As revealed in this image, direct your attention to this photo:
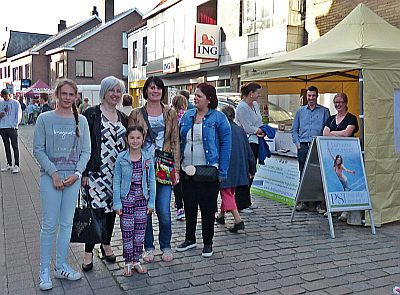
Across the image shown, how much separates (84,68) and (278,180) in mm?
37696

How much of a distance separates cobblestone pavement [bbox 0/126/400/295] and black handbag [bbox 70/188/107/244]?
0.39 meters

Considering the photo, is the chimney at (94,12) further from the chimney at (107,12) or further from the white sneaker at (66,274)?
the white sneaker at (66,274)

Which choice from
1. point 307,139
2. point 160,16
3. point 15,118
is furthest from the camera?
point 160,16

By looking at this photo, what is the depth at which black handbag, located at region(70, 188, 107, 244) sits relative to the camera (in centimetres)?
Result: 405

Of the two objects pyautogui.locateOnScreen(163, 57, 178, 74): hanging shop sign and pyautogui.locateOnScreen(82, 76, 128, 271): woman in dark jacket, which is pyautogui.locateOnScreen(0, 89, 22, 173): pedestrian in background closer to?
pyautogui.locateOnScreen(82, 76, 128, 271): woman in dark jacket

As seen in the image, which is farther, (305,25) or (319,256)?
(305,25)

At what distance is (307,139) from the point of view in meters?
6.82

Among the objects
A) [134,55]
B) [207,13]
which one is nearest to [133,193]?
[207,13]

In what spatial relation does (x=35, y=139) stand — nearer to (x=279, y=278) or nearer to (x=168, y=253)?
(x=168, y=253)

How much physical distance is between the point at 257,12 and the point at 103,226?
13.5 meters

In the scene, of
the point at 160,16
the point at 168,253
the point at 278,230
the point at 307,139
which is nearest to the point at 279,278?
the point at 168,253

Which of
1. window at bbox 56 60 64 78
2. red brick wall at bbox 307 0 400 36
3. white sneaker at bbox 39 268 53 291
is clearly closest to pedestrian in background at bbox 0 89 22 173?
white sneaker at bbox 39 268 53 291

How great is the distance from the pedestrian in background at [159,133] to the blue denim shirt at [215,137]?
285 millimetres

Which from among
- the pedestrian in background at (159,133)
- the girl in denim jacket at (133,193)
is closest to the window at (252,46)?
the pedestrian in background at (159,133)
